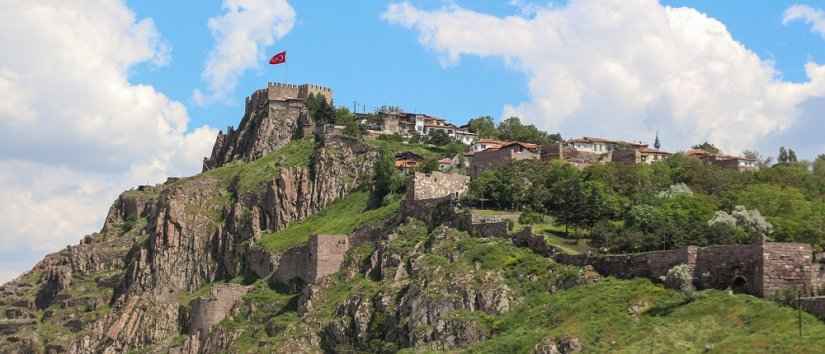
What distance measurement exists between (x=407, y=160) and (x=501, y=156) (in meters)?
18.2

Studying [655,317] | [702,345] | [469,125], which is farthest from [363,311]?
[469,125]

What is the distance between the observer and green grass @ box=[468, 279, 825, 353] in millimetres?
66688

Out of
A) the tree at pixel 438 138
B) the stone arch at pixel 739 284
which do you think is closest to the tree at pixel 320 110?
the tree at pixel 438 138

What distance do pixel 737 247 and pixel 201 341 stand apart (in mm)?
58204

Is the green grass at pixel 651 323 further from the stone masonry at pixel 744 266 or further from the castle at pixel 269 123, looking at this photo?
the castle at pixel 269 123

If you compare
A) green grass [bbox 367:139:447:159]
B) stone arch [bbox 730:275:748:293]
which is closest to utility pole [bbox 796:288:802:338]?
stone arch [bbox 730:275:748:293]

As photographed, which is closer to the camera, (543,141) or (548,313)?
(548,313)

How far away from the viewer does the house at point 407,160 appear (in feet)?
477

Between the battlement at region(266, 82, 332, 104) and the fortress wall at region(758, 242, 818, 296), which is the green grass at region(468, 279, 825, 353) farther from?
the battlement at region(266, 82, 332, 104)

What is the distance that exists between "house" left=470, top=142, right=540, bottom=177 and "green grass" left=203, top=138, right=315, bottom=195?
2151cm

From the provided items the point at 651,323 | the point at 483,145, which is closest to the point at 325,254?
the point at 483,145

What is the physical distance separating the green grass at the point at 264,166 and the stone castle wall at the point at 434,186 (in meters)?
30.0

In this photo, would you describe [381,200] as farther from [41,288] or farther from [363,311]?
[41,288]

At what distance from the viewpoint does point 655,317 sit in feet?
249
